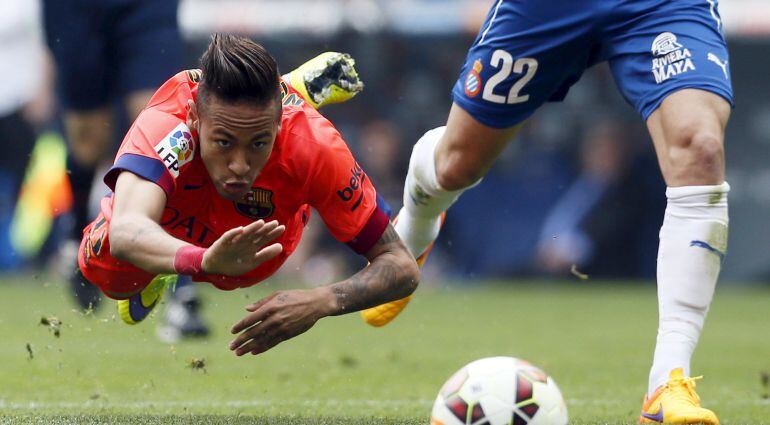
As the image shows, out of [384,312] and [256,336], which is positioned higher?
[256,336]

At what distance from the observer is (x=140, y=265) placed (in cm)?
445

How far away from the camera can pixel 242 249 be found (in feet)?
13.3

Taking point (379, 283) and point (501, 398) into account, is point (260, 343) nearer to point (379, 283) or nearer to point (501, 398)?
point (379, 283)

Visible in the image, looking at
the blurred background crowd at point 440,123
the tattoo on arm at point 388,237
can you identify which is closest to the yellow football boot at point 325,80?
the tattoo on arm at point 388,237

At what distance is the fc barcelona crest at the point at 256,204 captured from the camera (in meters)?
5.24

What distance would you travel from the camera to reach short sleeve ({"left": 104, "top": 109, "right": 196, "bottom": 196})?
474 cm

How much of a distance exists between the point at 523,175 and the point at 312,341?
7459 millimetres

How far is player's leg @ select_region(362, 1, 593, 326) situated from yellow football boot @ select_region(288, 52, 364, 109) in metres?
0.68

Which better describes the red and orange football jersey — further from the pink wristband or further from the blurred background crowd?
the blurred background crowd

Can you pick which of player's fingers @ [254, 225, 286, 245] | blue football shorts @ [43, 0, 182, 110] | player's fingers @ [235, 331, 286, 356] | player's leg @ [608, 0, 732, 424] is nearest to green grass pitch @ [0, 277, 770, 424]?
player's leg @ [608, 0, 732, 424]

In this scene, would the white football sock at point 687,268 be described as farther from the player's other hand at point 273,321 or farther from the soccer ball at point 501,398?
the player's other hand at point 273,321

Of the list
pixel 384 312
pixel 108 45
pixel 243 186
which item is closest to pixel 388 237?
pixel 243 186

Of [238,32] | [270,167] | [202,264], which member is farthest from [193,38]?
[202,264]

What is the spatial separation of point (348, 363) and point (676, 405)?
3095 mm
